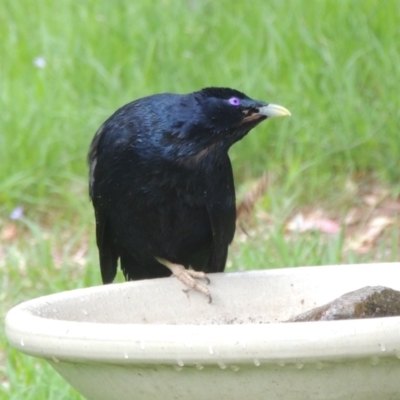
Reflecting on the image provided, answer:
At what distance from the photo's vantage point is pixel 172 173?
301cm

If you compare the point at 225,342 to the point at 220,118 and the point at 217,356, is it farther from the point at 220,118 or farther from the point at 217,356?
the point at 220,118

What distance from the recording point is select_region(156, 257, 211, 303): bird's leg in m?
2.68

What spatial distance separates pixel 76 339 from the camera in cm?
195

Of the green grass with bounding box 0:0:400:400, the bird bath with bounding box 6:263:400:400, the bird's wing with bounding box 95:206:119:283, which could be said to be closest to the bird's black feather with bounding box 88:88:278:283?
the bird's wing with bounding box 95:206:119:283

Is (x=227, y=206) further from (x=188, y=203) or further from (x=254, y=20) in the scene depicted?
(x=254, y=20)

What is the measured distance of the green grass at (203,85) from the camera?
5.33 meters

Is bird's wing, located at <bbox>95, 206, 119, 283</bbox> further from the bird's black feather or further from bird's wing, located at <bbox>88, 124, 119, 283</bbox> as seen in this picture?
the bird's black feather

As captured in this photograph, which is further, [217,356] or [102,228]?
[102,228]

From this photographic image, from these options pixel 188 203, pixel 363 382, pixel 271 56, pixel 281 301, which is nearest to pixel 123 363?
pixel 363 382

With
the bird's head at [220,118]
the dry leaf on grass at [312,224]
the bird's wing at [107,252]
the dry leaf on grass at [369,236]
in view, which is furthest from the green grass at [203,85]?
the bird's head at [220,118]

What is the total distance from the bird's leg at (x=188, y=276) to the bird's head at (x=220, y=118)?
39 cm

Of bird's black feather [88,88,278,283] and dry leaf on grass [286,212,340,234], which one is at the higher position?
bird's black feather [88,88,278,283]

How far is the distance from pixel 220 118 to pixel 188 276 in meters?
0.55

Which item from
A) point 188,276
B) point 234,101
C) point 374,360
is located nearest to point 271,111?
point 234,101
